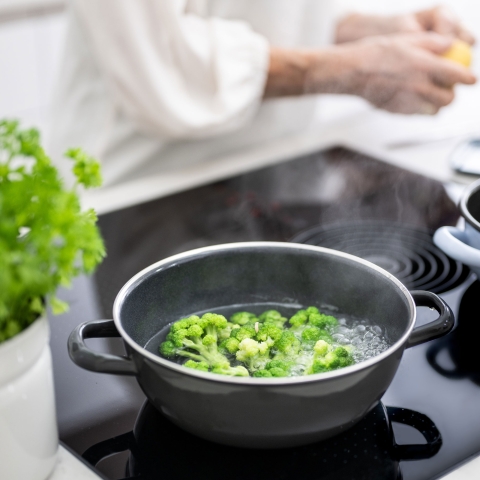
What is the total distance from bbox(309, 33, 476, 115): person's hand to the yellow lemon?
0.01 metres

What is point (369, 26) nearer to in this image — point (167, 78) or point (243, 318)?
point (167, 78)

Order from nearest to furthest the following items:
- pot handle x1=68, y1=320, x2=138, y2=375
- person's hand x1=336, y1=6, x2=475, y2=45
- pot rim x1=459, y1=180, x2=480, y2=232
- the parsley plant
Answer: the parsley plant < pot handle x1=68, y1=320, x2=138, y2=375 < pot rim x1=459, y1=180, x2=480, y2=232 < person's hand x1=336, y1=6, x2=475, y2=45

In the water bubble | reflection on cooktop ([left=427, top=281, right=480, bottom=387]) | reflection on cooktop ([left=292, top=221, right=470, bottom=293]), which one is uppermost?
the water bubble

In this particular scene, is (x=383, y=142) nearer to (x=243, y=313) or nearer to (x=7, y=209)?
(x=243, y=313)

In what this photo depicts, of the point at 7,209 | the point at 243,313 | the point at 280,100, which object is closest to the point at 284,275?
the point at 243,313

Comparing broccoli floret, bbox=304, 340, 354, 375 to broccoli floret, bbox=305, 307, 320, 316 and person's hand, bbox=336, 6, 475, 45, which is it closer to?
broccoli floret, bbox=305, 307, 320, 316

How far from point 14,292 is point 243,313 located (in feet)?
0.99

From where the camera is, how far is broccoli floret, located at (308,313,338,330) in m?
0.65

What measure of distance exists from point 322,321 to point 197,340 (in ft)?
0.41

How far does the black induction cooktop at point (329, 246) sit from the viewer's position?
566mm

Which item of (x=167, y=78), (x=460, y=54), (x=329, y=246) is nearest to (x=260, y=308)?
(x=329, y=246)

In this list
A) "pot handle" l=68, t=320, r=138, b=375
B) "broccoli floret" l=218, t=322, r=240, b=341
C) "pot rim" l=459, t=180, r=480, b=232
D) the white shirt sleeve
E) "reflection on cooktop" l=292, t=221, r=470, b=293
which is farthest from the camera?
the white shirt sleeve

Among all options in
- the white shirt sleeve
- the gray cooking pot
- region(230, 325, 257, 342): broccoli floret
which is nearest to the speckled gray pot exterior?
the gray cooking pot

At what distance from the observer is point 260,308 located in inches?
28.3
